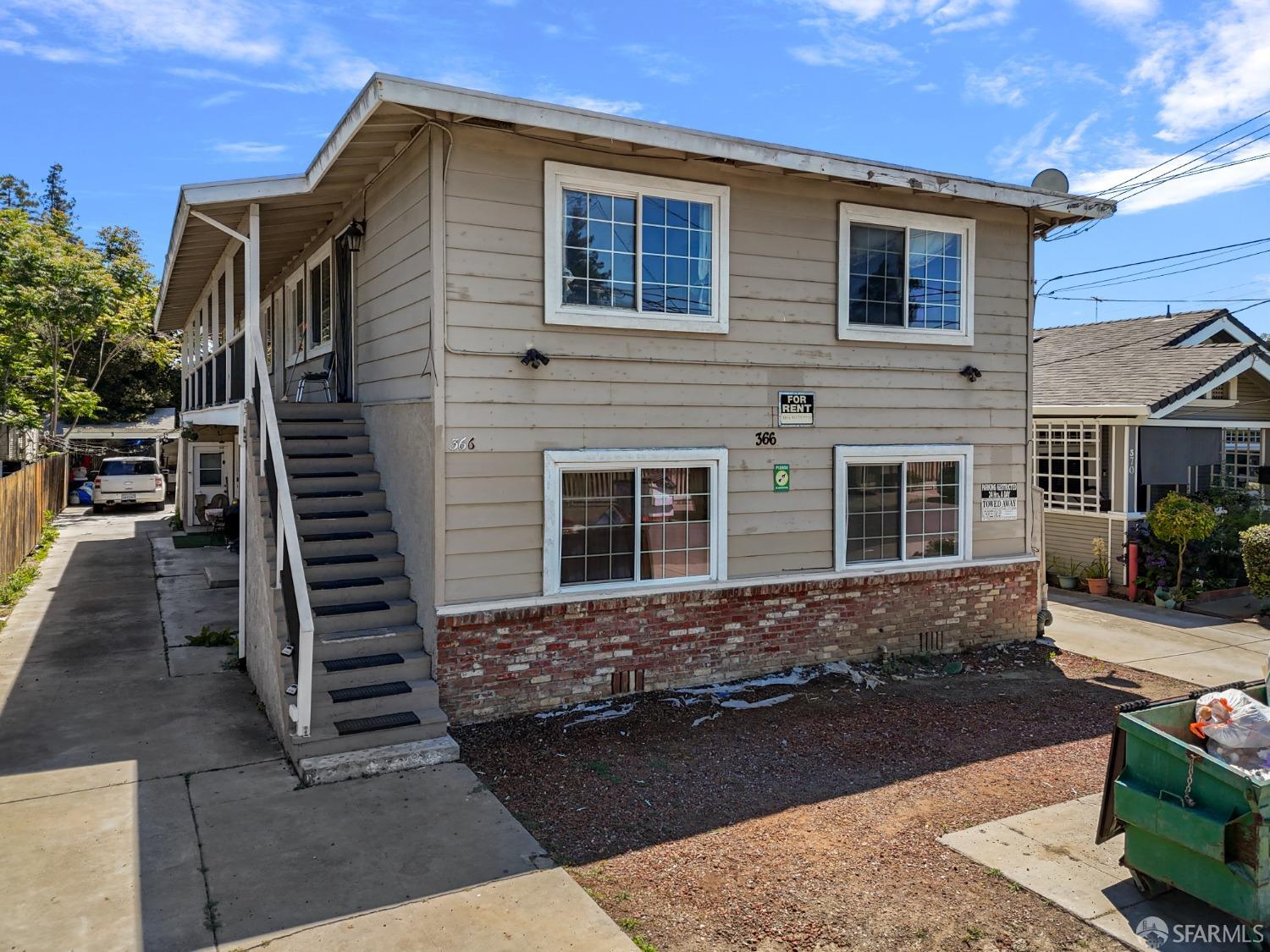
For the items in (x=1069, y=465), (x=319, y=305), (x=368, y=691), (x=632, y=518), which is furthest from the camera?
(x=1069, y=465)

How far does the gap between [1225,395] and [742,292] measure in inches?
449

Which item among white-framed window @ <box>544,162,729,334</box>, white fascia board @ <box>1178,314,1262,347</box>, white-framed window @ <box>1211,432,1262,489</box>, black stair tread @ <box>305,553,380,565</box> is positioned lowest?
black stair tread @ <box>305,553,380,565</box>

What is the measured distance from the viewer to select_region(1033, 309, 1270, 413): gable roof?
14.0 metres

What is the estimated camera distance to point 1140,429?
1403 cm

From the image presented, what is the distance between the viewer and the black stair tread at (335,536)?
8.09 m

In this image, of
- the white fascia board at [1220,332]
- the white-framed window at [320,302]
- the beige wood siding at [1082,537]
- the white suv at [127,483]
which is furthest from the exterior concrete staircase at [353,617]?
the white suv at [127,483]

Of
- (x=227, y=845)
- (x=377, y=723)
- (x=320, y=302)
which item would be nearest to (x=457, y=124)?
(x=377, y=723)

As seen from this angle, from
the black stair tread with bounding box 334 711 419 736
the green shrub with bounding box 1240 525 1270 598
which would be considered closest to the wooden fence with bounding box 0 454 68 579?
the black stair tread with bounding box 334 711 419 736

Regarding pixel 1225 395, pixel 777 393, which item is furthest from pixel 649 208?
pixel 1225 395

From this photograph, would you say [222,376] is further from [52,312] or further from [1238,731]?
[52,312]

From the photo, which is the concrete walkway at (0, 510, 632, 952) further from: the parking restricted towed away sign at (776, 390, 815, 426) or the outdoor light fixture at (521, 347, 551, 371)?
the parking restricted towed away sign at (776, 390, 815, 426)

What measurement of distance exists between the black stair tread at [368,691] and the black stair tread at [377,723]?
0.50ft

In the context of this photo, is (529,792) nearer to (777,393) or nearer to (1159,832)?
(1159,832)

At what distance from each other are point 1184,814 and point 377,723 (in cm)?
520
